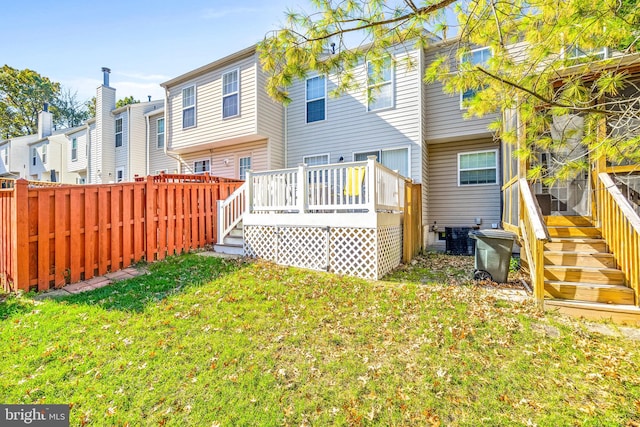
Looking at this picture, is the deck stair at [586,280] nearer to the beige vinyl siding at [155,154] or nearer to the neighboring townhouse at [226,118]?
the neighboring townhouse at [226,118]

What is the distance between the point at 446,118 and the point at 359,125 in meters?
2.81

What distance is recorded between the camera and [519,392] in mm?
2562

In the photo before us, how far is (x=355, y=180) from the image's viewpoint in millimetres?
5996

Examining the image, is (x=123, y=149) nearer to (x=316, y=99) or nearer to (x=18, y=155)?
(x=316, y=99)

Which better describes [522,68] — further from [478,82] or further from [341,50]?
[341,50]

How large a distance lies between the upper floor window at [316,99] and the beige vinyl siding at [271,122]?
1.22 metres

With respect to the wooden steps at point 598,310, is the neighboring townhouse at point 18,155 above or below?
above

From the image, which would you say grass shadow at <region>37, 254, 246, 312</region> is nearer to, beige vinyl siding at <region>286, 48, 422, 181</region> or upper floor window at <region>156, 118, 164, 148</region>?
beige vinyl siding at <region>286, 48, 422, 181</region>

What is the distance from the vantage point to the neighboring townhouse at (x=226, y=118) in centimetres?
1062

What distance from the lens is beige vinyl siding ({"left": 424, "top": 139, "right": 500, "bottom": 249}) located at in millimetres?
9250

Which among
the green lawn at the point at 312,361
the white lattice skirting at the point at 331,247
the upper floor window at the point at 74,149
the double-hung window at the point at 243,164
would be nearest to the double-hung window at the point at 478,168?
the white lattice skirting at the point at 331,247

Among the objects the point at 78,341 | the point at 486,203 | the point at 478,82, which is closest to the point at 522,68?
the point at 478,82

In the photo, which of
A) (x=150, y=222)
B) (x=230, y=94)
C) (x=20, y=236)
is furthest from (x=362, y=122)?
(x=20, y=236)

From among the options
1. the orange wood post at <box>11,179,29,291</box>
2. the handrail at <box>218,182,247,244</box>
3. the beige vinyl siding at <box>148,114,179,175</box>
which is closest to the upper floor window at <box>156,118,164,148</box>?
the beige vinyl siding at <box>148,114,179,175</box>
